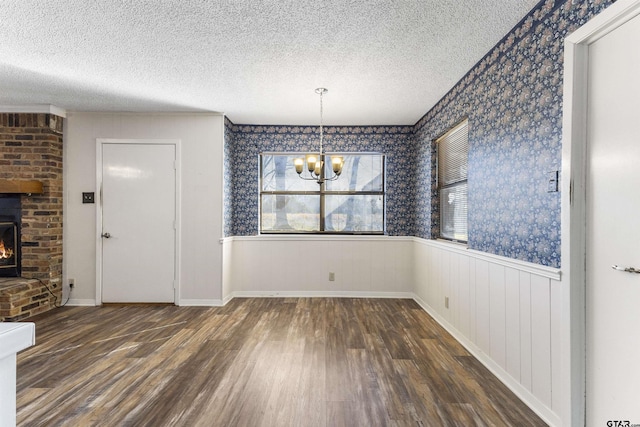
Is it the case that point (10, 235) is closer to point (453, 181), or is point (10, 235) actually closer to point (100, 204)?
point (100, 204)

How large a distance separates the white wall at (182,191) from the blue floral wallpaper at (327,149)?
0.58 m

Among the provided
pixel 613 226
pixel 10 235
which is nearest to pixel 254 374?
pixel 613 226

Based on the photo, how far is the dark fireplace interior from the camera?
4.04 m

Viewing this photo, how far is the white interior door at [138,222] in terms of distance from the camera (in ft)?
14.3

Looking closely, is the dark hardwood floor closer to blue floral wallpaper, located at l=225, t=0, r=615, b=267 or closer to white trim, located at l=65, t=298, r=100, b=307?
white trim, located at l=65, t=298, r=100, b=307

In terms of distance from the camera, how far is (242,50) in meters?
2.70

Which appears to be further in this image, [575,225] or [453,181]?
[453,181]

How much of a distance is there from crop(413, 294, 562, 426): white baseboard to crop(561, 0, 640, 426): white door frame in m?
0.14

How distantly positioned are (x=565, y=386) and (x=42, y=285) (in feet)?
16.9

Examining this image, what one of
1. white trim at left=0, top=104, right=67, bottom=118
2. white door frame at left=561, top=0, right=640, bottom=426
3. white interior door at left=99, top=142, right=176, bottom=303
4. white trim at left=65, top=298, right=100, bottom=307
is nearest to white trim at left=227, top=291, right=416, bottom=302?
white interior door at left=99, top=142, right=176, bottom=303

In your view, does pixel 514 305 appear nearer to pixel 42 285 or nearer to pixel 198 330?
pixel 198 330

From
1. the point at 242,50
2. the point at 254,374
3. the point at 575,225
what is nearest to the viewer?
the point at 575,225

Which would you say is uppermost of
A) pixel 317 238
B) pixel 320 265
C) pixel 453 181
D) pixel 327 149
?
pixel 327 149

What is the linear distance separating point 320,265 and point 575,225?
3.49 meters
